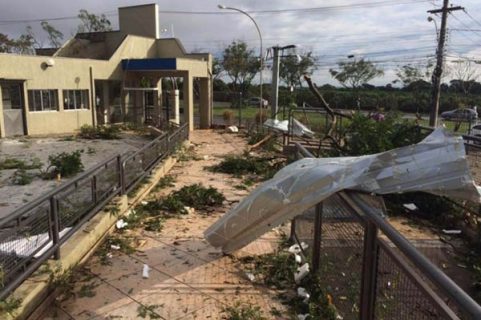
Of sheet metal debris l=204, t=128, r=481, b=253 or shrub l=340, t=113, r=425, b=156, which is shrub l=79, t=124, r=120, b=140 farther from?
sheet metal debris l=204, t=128, r=481, b=253

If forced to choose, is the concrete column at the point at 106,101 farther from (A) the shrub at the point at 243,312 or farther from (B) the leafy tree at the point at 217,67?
(B) the leafy tree at the point at 217,67

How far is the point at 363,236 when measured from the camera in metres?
3.38

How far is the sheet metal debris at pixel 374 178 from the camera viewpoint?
3.46 m

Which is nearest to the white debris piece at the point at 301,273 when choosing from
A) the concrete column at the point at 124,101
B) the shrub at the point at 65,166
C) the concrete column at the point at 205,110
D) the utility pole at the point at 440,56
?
the shrub at the point at 65,166

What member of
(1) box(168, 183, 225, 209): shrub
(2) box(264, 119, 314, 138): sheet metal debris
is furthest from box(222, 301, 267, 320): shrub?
(2) box(264, 119, 314, 138): sheet metal debris

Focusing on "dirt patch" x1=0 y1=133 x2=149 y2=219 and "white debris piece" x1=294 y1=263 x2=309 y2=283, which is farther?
"dirt patch" x1=0 y1=133 x2=149 y2=219

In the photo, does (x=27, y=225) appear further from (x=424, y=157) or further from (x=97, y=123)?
(x=97, y=123)

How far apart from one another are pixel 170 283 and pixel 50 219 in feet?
4.79

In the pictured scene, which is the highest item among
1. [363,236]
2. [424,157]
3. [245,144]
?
[424,157]

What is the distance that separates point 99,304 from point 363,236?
2737 mm

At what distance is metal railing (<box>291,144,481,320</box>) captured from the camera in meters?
2.24

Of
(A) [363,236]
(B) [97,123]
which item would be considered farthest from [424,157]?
(B) [97,123]

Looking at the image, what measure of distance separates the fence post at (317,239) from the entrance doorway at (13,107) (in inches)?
782

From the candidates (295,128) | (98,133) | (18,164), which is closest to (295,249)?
(18,164)
